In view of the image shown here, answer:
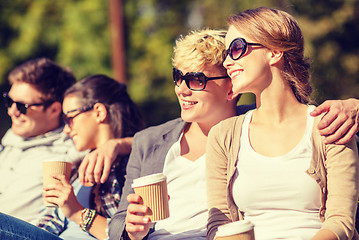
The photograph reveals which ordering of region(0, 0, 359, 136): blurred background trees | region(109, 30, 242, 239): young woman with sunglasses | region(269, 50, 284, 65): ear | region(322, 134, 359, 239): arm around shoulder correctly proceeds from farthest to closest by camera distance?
1. region(0, 0, 359, 136): blurred background trees
2. region(109, 30, 242, 239): young woman with sunglasses
3. region(269, 50, 284, 65): ear
4. region(322, 134, 359, 239): arm around shoulder

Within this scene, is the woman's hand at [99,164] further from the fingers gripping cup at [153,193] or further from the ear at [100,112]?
the fingers gripping cup at [153,193]

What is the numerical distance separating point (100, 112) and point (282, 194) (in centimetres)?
190

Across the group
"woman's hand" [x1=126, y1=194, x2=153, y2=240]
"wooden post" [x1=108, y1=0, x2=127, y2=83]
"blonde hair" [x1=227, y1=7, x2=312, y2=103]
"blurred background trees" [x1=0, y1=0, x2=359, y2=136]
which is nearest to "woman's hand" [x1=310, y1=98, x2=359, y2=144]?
"blonde hair" [x1=227, y1=7, x2=312, y2=103]

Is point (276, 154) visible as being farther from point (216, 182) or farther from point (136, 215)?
point (136, 215)

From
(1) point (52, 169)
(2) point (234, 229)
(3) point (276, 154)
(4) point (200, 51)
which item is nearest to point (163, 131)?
(4) point (200, 51)

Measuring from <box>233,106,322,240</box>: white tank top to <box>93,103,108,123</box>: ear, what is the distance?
1631 mm

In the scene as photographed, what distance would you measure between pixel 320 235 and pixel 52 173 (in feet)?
5.66

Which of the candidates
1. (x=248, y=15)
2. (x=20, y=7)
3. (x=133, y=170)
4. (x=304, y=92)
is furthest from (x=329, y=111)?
(x=20, y=7)

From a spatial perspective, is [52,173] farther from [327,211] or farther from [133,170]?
[327,211]

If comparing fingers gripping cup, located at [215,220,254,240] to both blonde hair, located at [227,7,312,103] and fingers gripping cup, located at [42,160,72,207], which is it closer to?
blonde hair, located at [227,7,312,103]

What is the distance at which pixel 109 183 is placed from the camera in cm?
398

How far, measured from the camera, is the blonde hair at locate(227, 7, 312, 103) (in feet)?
9.54

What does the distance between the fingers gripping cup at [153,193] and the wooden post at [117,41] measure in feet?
40.4

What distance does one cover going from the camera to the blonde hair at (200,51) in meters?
3.47
